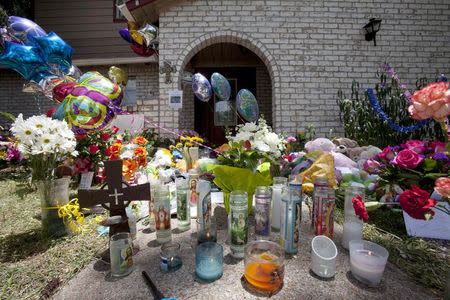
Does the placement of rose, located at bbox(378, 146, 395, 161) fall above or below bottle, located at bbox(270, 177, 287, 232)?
above

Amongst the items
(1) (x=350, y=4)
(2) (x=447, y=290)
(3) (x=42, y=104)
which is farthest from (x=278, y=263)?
(3) (x=42, y=104)

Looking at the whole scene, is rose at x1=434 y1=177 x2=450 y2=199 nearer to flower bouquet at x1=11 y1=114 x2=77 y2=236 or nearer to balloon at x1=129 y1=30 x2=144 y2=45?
flower bouquet at x1=11 y1=114 x2=77 y2=236

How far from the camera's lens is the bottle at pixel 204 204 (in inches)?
72.9

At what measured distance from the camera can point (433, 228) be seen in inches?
79.8

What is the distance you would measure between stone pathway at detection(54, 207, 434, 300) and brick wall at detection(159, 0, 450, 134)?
3.79 meters

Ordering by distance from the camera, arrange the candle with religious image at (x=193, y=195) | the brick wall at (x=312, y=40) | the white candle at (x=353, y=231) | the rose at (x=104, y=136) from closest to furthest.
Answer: the white candle at (x=353, y=231) → the candle with religious image at (x=193, y=195) → the rose at (x=104, y=136) → the brick wall at (x=312, y=40)

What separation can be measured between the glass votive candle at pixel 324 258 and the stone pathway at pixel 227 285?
4 centimetres

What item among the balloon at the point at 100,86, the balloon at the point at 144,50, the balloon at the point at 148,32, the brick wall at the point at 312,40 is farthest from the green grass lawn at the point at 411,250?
the balloon at the point at 144,50

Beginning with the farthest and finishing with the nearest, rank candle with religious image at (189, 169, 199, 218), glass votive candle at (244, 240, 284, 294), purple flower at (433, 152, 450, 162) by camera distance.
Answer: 1. candle with religious image at (189, 169, 199, 218)
2. purple flower at (433, 152, 450, 162)
3. glass votive candle at (244, 240, 284, 294)

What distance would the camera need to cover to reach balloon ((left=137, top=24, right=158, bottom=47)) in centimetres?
514

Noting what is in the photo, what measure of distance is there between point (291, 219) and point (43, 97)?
8.61m

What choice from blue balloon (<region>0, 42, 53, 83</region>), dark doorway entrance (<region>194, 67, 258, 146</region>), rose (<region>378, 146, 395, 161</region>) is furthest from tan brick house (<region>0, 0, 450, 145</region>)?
rose (<region>378, 146, 395, 161</region>)

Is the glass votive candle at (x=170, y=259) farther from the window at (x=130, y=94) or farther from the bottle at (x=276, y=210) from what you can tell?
the window at (x=130, y=94)

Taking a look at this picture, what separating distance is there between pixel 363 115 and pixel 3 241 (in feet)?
17.3
